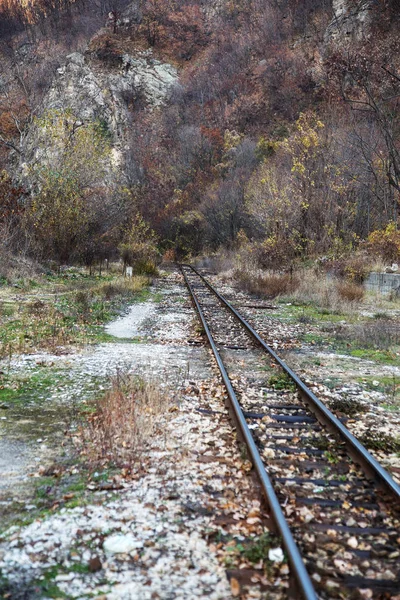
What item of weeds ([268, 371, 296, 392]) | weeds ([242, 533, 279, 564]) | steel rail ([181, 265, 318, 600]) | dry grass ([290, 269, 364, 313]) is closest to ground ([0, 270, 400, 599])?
weeds ([242, 533, 279, 564])

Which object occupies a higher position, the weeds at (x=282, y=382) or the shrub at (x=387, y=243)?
the shrub at (x=387, y=243)

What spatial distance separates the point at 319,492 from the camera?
15.2ft

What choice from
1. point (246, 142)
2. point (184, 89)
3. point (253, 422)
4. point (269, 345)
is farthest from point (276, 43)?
Answer: point (253, 422)

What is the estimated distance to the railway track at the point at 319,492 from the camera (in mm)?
3463

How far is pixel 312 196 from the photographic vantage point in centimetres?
2412

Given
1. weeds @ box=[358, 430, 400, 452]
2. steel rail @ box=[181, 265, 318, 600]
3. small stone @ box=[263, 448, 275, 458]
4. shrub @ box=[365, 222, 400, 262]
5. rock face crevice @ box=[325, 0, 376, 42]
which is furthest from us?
rock face crevice @ box=[325, 0, 376, 42]

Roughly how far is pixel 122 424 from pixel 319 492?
233 centimetres

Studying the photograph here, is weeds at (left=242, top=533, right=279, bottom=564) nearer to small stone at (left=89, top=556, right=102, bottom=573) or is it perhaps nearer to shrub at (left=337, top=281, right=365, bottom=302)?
small stone at (left=89, top=556, right=102, bottom=573)

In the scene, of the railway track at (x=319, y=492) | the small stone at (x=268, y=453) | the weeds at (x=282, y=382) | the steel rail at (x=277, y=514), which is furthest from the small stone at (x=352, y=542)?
the weeds at (x=282, y=382)

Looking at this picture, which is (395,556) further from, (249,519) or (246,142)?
(246,142)

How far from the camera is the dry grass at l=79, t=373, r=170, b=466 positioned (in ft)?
17.7

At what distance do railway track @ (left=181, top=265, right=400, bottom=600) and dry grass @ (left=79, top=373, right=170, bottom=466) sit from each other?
986 mm

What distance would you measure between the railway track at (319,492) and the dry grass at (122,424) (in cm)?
99

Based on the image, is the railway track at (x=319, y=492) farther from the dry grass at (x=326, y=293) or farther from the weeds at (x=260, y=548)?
the dry grass at (x=326, y=293)
